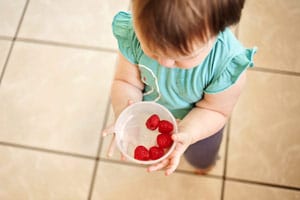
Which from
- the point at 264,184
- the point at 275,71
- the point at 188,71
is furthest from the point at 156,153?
the point at 275,71

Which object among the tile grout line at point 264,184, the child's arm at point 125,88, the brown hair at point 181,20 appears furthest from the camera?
the tile grout line at point 264,184

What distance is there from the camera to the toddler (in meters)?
0.43

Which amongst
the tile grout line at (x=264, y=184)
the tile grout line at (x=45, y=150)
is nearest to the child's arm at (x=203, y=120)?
the tile grout line at (x=264, y=184)

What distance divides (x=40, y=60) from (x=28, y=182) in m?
0.37

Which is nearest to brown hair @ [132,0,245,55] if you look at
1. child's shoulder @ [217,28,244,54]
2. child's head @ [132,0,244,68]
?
child's head @ [132,0,244,68]

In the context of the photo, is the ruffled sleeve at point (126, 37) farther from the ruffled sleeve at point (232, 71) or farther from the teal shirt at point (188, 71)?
the ruffled sleeve at point (232, 71)

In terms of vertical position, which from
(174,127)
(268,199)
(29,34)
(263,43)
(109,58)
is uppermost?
(29,34)

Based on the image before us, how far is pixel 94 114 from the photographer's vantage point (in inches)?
43.0

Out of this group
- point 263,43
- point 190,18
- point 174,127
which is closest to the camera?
point 190,18

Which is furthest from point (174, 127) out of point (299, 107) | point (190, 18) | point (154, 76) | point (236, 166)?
point (299, 107)

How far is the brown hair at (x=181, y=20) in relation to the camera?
0.42 meters

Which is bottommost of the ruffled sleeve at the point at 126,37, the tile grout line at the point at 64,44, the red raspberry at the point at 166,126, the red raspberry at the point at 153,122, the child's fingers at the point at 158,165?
the child's fingers at the point at 158,165

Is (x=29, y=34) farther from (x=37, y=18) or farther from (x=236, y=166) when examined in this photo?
(x=236, y=166)

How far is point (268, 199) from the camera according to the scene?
3.18ft
